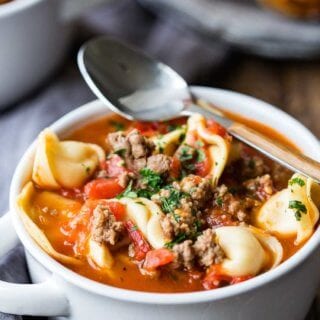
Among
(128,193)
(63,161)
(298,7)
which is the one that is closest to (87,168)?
(63,161)

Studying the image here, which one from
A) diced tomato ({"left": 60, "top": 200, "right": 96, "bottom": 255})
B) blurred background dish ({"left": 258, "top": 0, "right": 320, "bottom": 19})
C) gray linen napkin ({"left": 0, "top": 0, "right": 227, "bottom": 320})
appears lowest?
gray linen napkin ({"left": 0, "top": 0, "right": 227, "bottom": 320})

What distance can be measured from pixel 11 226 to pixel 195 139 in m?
0.85

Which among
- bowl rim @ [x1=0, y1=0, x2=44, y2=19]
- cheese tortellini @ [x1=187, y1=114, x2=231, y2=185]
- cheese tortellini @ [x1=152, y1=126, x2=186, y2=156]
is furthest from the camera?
bowl rim @ [x1=0, y1=0, x2=44, y2=19]

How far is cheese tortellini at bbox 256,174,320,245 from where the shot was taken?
274 cm

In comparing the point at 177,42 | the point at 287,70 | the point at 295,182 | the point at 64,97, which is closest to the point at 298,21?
the point at 287,70

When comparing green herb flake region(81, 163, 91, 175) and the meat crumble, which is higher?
the meat crumble

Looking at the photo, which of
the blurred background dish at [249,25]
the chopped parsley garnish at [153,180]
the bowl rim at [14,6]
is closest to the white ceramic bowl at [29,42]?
the bowl rim at [14,6]

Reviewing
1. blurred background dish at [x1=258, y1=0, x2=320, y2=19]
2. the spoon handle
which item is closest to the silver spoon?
the spoon handle

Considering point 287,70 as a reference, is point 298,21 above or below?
above

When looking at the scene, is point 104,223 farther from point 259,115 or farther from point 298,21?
point 298,21

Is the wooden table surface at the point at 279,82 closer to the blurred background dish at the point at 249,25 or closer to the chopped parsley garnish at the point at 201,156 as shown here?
the blurred background dish at the point at 249,25

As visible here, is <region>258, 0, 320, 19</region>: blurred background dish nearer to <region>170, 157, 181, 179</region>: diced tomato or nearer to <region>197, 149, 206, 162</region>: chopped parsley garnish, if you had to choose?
<region>197, 149, 206, 162</region>: chopped parsley garnish

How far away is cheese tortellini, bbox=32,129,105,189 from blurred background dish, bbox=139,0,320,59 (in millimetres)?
1638

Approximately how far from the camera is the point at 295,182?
2.86 m
